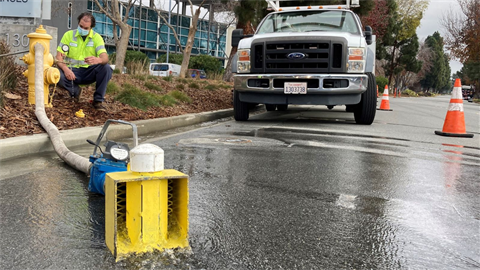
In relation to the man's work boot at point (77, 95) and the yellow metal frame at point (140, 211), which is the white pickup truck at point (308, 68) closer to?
the man's work boot at point (77, 95)

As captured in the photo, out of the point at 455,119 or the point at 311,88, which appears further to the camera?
the point at 455,119

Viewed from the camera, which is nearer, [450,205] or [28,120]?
[450,205]

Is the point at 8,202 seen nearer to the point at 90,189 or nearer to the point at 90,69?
the point at 90,189

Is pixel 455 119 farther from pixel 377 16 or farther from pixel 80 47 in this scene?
pixel 377 16

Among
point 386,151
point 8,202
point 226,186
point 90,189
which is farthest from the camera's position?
point 386,151

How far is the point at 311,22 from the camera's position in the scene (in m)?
9.37

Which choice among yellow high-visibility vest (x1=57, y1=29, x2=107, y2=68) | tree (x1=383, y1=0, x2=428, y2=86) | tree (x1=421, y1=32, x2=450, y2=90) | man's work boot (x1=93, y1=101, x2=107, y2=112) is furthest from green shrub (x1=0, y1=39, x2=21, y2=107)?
tree (x1=421, y1=32, x2=450, y2=90)

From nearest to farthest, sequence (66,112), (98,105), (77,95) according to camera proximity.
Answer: (66,112) < (98,105) < (77,95)

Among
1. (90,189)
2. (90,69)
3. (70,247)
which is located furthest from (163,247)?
(90,69)

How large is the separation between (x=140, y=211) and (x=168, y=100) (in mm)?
7458

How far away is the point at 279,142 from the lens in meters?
6.39

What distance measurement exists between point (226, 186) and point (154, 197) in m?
1.58

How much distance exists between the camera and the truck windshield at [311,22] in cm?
918

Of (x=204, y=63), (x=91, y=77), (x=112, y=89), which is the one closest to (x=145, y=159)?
(x=91, y=77)
